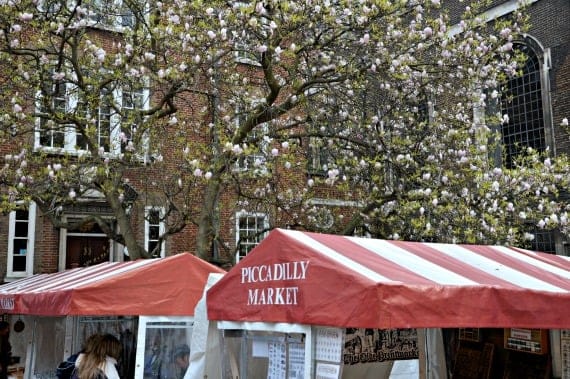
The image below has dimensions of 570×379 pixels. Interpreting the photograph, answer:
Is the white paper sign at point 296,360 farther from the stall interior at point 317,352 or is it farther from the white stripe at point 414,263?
the white stripe at point 414,263

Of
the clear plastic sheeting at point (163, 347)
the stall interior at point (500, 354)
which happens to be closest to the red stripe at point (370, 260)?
the clear plastic sheeting at point (163, 347)

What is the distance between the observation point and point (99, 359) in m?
6.97

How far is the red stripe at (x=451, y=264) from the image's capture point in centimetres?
584

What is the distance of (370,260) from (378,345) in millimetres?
1424

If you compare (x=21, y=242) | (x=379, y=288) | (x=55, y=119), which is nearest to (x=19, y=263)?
(x=21, y=242)

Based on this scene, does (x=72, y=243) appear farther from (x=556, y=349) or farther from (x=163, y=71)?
(x=556, y=349)

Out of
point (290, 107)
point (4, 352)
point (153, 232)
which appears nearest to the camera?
point (4, 352)

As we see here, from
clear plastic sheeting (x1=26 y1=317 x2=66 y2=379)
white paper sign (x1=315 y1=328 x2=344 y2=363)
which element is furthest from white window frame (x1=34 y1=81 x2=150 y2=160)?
white paper sign (x1=315 y1=328 x2=344 y2=363)

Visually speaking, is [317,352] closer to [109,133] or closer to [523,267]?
[523,267]

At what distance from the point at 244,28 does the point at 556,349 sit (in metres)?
6.90

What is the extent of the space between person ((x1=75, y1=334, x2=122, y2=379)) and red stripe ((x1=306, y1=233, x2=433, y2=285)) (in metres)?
2.73

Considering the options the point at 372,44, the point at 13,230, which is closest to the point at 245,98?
the point at 372,44

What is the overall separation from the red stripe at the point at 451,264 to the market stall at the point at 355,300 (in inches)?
0.7

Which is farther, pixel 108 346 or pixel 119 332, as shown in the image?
pixel 119 332
